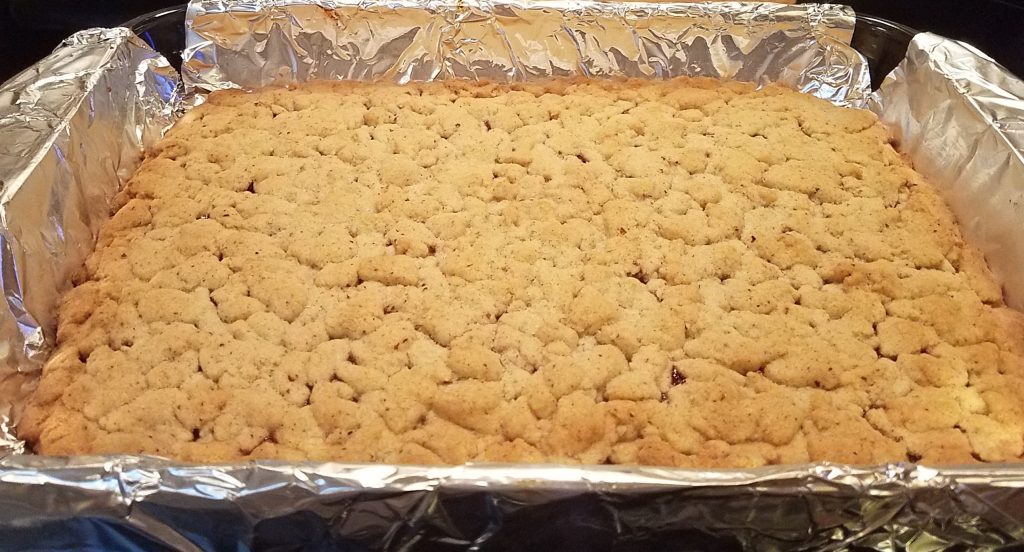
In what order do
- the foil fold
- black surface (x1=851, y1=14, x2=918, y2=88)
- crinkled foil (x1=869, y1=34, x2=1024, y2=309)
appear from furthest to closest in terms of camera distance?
black surface (x1=851, y1=14, x2=918, y2=88) < crinkled foil (x1=869, y1=34, x2=1024, y2=309) < the foil fold

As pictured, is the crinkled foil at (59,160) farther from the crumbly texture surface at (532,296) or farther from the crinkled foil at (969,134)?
the crinkled foil at (969,134)

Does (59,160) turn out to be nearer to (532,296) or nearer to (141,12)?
(141,12)

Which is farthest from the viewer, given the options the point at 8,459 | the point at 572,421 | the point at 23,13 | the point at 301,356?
the point at 23,13

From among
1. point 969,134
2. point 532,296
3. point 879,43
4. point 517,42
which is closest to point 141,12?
point 517,42

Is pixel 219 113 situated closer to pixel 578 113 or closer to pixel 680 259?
pixel 578 113

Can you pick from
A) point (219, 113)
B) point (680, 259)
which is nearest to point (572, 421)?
point (680, 259)

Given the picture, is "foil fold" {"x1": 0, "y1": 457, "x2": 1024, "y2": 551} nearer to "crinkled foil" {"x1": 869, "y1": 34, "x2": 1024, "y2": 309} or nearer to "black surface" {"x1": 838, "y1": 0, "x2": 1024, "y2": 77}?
"crinkled foil" {"x1": 869, "y1": 34, "x2": 1024, "y2": 309}

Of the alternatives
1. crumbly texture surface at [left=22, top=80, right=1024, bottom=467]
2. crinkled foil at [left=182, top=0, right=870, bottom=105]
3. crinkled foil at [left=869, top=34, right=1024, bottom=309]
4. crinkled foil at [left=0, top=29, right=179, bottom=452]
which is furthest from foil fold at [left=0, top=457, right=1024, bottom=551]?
crinkled foil at [left=182, top=0, right=870, bottom=105]
